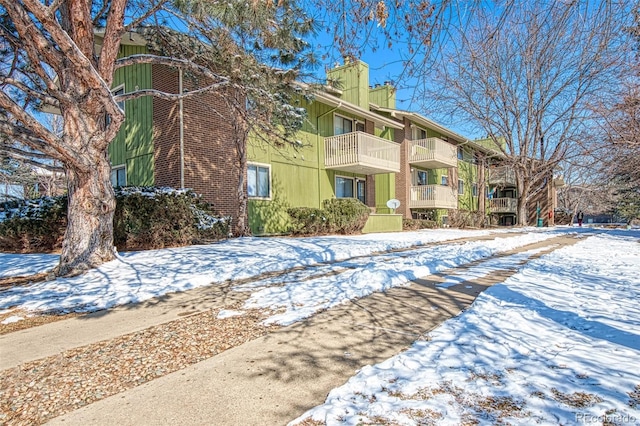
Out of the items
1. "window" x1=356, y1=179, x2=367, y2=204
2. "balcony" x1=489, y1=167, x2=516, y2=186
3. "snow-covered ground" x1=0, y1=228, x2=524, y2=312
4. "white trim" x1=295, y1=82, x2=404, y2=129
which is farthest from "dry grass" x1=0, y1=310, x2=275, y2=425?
"balcony" x1=489, y1=167, x2=516, y2=186

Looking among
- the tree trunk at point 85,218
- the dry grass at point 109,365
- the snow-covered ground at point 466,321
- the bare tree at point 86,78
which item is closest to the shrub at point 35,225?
the snow-covered ground at point 466,321

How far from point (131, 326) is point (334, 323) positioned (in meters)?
2.25

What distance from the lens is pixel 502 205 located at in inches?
1297

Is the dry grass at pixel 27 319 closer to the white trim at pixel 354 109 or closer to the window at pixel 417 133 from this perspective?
the white trim at pixel 354 109

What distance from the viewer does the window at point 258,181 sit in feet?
45.7

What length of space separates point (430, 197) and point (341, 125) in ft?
24.8

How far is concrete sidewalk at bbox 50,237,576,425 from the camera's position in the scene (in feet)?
7.54

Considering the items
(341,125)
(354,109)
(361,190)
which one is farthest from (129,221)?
(361,190)

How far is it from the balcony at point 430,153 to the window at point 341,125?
227 inches

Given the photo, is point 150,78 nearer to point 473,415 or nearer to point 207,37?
point 207,37

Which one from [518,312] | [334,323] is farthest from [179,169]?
[518,312]

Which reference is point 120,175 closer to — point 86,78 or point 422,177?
point 86,78

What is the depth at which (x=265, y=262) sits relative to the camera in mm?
7645

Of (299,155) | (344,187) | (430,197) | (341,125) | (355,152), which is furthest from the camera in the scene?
(430,197)
